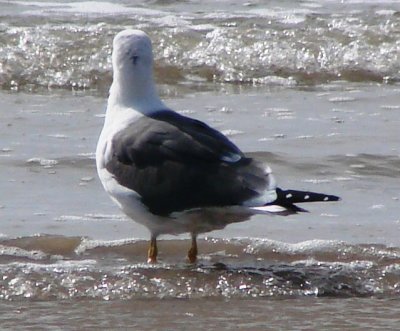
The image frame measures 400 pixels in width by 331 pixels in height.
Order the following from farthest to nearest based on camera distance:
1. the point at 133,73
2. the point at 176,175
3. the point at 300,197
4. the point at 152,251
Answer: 1. the point at 133,73
2. the point at 152,251
3. the point at 176,175
4. the point at 300,197

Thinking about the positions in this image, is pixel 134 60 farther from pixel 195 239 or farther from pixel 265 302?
pixel 265 302

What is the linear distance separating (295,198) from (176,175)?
0.60 m

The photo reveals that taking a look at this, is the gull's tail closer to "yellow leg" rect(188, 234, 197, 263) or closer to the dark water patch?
the dark water patch

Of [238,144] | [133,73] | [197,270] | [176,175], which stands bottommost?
[197,270]

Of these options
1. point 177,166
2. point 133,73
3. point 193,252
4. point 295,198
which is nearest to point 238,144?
point 133,73

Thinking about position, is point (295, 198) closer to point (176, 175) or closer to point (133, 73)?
point (176, 175)

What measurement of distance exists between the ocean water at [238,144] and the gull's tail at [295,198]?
38 centimetres

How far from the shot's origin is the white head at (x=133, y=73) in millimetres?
5504

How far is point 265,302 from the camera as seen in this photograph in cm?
483

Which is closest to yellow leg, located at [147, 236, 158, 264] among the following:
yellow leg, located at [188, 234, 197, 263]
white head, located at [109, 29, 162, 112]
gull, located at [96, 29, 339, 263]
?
gull, located at [96, 29, 339, 263]

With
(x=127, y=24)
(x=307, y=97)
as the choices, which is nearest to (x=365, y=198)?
(x=307, y=97)

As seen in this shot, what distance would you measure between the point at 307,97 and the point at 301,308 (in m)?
4.47

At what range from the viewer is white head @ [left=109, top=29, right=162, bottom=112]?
5.50 meters

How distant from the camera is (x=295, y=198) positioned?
15.5 feet
